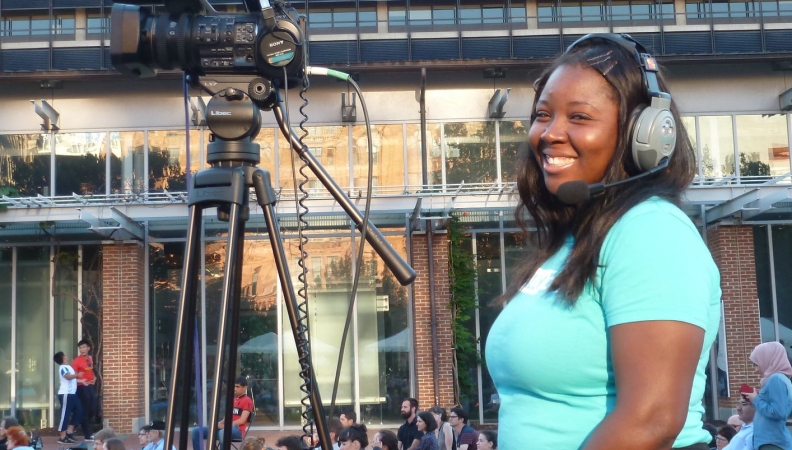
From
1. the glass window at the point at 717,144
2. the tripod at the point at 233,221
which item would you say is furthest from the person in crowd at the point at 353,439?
the glass window at the point at 717,144

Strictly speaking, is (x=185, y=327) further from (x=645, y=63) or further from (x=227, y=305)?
(x=645, y=63)

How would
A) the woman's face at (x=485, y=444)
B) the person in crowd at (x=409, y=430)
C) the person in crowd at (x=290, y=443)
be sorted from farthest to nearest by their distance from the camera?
the person in crowd at (x=409, y=430) → the woman's face at (x=485, y=444) → the person in crowd at (x=290, y=443)

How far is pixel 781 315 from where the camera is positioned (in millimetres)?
16000

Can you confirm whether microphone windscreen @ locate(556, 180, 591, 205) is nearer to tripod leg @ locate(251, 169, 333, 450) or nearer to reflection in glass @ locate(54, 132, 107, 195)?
tripod leg @ locate(251, 169, 333, 450)

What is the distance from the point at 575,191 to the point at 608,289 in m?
0.20

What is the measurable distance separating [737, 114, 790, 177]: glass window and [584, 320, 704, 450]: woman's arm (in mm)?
16198

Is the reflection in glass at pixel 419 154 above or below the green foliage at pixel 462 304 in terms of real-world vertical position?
above

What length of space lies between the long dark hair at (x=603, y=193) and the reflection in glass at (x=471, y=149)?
47.5 feet

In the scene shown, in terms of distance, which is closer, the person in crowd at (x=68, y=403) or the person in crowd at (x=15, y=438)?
the person in crowd at (x=15, y=438)

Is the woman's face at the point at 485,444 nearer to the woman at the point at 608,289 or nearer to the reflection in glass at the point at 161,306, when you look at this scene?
the woman at the point at 608,289

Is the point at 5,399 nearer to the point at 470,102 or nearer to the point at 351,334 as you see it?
the point at 351,334

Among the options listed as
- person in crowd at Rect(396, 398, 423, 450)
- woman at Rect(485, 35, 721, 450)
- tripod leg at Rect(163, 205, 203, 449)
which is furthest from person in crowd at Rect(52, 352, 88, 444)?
woman at Rect(485, 35, 721, 450)

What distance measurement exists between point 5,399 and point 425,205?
8.59 metres

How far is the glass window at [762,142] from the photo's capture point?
16.3m
